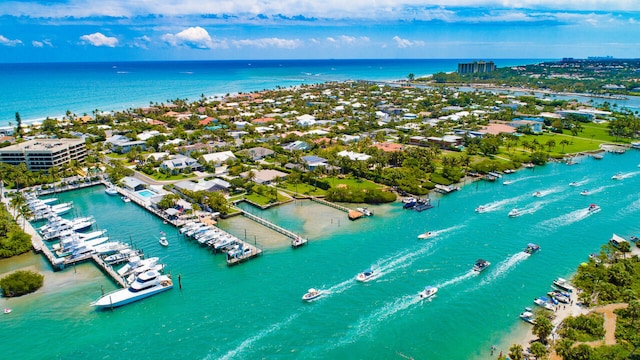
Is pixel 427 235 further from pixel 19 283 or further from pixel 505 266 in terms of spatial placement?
pixel 19 283

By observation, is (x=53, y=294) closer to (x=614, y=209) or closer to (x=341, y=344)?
(x=341, y=344)

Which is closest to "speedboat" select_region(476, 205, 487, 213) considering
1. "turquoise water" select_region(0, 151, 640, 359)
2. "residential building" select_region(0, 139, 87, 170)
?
"turquoise water" select_region(0, 151, 640, 359)

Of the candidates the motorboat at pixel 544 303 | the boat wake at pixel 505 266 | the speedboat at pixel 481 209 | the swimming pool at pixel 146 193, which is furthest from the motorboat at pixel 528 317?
the swimming pool at pixel 146 193

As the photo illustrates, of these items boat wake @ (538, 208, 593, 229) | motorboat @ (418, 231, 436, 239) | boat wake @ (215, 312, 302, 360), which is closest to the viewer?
boat wake @ (215, 312, 302, 360)

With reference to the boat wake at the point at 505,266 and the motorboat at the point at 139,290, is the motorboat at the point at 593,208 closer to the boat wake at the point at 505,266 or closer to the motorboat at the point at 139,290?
the boat wake at the point at 505,266

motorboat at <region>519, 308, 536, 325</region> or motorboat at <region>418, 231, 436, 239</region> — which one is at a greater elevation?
motorboat at <region>418, 231, 436, 239</region>

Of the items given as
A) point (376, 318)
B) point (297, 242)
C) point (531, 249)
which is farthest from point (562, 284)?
point (297, 242)

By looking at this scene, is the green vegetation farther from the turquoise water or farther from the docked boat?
the docked boat
